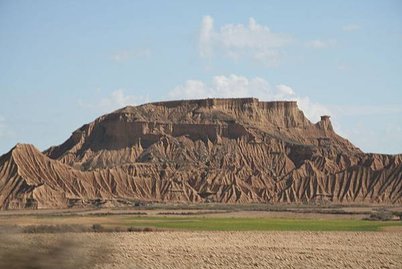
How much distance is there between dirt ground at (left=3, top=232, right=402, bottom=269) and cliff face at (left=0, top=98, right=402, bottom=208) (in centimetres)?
7295

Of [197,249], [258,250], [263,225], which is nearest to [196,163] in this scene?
[263,225]

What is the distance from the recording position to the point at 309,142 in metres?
192

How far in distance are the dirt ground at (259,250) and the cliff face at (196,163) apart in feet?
239

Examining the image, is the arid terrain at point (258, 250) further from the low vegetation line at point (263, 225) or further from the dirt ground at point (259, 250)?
the low vegetation line at point (263, 225)

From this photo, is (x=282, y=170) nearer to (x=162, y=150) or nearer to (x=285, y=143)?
(x=285, y=143)

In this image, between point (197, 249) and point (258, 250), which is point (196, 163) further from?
point (258, 250)

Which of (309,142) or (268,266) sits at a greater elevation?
(309,142)

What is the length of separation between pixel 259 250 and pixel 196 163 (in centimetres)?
12853

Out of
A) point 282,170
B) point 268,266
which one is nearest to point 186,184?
point 282,170

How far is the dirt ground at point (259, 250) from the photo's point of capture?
111 ft

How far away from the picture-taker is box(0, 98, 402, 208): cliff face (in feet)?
455

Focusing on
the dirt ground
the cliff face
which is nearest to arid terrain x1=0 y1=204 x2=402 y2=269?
the dirt ground

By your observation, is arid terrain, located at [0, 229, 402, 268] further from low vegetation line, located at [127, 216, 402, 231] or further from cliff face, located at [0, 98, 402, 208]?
cliff face, located at [0, 98, 402, 208]

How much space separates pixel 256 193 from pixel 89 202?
3583cm
